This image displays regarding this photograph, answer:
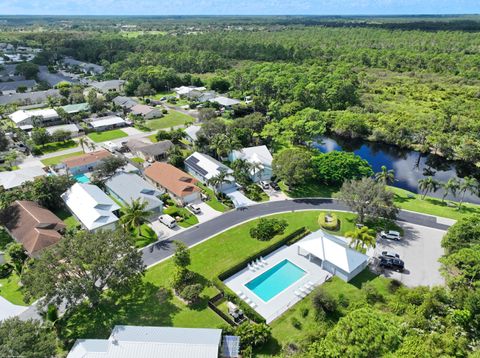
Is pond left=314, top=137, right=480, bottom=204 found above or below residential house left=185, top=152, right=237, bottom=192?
below

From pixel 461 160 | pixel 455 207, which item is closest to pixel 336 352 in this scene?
pixel 455 207

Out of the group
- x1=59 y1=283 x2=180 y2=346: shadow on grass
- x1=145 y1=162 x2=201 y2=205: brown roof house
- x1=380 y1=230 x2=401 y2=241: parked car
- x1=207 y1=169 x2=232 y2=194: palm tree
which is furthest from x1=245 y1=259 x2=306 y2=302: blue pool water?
x1=145 y1=162 x2=201 y2=205: brown roof house

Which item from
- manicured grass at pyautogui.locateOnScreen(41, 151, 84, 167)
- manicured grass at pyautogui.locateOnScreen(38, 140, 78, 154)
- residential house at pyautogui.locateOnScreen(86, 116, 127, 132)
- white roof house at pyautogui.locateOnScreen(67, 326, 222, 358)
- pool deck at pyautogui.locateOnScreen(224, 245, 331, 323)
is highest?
white roof house at pyautogui.locateOnScreen(67, 326, 222, 358)

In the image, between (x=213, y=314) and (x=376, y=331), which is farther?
(x=213, y=314)

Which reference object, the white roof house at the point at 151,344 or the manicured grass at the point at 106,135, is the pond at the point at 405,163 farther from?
the white roof house at the point at 151,344

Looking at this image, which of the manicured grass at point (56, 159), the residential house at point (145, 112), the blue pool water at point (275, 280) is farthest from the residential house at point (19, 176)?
the blue pool water at point (275, 280)

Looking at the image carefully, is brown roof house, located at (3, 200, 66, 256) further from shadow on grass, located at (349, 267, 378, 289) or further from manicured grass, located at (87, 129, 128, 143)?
shadow on grass, located at (349, 267, 378, 289)

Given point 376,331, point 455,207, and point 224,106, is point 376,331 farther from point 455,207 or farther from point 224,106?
point 224,106
